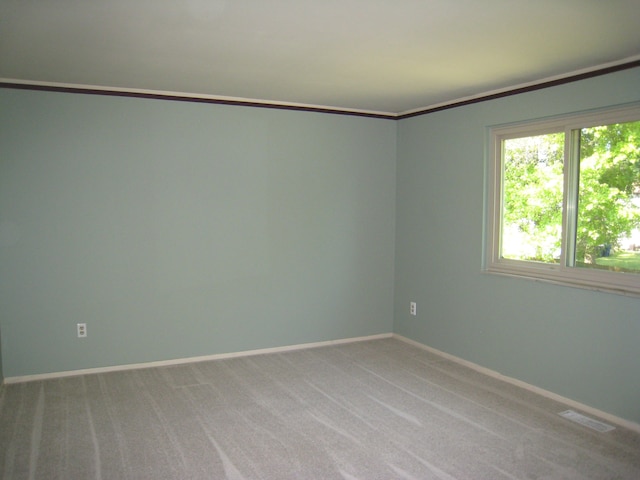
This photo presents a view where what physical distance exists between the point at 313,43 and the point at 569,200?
2098 millimetres

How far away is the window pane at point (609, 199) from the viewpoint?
3143 mm

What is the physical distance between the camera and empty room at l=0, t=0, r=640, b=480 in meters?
2.64

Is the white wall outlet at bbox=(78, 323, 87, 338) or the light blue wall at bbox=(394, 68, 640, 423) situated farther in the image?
the white wall outlet at bbox=(78, 323, 87, 338)

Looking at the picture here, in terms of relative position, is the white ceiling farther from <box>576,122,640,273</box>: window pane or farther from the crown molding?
<box>576,122,640,273</box>: window pane

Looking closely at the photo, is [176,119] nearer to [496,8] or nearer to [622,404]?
[496,8]

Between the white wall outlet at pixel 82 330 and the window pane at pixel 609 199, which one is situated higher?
the window pane at pixel 609 199

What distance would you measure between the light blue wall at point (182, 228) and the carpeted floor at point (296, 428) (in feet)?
1.34

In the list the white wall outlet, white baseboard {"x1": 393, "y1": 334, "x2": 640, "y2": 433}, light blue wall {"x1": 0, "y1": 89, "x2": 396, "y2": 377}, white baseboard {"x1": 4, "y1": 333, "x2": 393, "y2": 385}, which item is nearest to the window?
white baseboard {"x1": 393, "y1": 334, "x2": 640, "y2": 433}

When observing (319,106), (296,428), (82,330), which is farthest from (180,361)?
(319,106)

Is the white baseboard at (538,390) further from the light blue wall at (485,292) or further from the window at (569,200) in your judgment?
the window at (569,200)

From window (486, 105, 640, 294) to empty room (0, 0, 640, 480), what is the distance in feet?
0.05

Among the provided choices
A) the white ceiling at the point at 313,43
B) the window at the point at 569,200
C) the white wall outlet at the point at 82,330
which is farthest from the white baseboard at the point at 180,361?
the white ceiling at the point at 313,43

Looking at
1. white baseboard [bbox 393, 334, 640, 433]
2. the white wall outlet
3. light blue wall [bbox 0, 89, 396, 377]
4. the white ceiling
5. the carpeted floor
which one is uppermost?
the white ceiling

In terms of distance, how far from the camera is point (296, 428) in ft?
10.1
